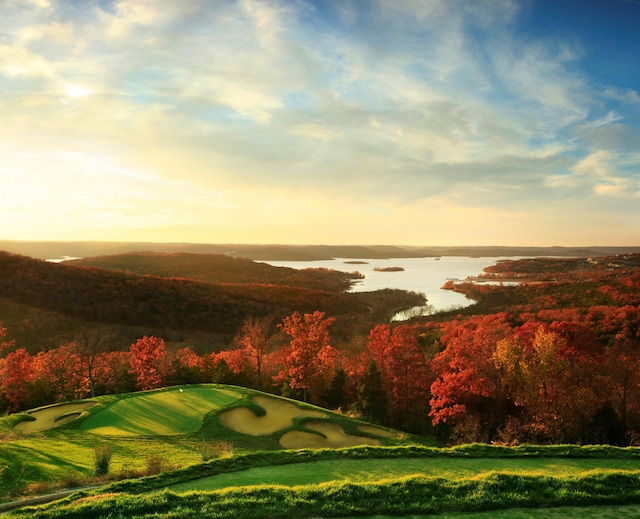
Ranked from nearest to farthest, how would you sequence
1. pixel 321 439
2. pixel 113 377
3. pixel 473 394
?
pixel 321 439 < pixel 473 394 < pixel 113 377

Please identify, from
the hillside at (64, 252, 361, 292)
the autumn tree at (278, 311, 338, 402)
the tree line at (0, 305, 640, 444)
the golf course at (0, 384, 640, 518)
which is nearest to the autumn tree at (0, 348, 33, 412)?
the tree line at (0, 305, 640, 444)

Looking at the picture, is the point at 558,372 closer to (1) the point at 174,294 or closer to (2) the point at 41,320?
(1) the point at 174,294

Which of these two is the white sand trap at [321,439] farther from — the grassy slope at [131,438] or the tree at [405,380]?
the tree at [405,380]

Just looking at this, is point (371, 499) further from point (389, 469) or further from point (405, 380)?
point (405, 380)

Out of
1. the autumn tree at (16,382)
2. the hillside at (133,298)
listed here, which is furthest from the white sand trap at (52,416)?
the hillside at (133,298)

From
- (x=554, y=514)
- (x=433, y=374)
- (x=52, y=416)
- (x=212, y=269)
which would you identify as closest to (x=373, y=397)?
(x=433, y=374)

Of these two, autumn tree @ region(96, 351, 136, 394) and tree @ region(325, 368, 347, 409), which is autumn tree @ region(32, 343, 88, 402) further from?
tree @ region(325, 368, 347, 409)
